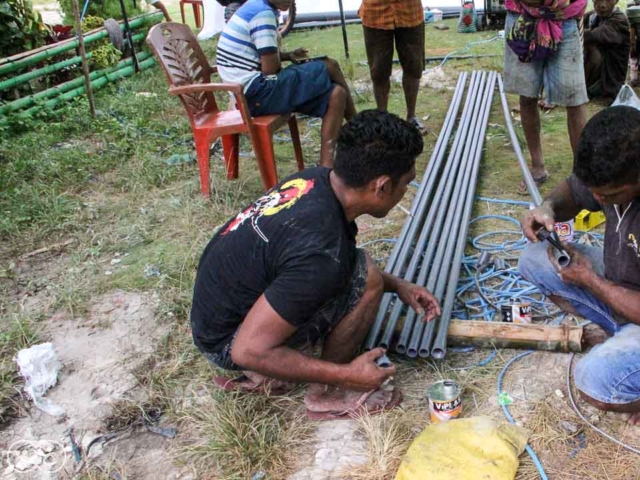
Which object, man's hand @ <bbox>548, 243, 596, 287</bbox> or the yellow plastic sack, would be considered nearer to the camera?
the yellow plastic sack

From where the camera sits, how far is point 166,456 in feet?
7.57

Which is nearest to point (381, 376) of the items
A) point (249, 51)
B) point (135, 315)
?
point (135, 315)

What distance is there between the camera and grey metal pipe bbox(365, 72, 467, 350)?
2.77m

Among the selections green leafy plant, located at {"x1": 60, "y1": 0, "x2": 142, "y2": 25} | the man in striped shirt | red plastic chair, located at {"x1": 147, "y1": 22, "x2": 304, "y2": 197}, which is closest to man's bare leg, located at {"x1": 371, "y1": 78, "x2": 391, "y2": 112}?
the man in striped shirt

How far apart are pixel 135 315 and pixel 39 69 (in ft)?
14.3

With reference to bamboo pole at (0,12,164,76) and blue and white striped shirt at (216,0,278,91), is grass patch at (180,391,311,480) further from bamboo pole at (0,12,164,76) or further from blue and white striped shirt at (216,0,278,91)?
bamboo pole at (0,12,164,76)

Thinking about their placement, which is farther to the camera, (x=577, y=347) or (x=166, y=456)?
(x=577, y=347)

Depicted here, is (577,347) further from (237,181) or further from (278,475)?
(237,181)

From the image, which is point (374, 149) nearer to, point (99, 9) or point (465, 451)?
point (465, 451)

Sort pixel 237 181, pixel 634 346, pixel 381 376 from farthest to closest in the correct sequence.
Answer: pixel 237 181 → pixel 381 376 → pixel 634 346

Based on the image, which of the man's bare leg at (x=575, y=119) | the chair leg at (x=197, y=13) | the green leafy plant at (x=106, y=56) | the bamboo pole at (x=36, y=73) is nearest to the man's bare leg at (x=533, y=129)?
the man's bare leg at (x=575, y=119)

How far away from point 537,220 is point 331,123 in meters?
2.13

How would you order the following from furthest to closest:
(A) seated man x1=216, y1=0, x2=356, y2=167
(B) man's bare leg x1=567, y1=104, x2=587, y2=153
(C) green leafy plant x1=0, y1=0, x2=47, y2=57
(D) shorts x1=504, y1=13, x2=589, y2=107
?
(C) green leafy plant x1=0, y1=0, x2=47, y2=57 < (A) seated man x1=216, y1=0, x2=356, y2=167 < (B) man's bare leg x1=567, y1=104, x2=587, y2=153 < (D) shorts x1=504, y1=13, x2=589, y2=107

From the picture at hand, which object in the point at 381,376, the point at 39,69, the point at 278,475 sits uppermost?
the point at 39,69
